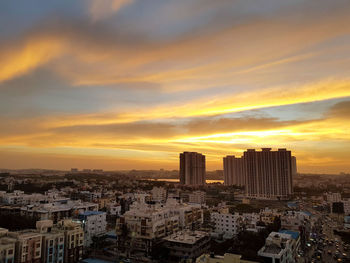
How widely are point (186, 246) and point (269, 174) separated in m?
30.0

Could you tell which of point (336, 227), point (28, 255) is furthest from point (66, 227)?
point (336, 227)

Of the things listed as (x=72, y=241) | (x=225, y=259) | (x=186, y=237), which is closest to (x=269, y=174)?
(x=186, y=237)

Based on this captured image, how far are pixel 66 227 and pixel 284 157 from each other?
33.1 meters

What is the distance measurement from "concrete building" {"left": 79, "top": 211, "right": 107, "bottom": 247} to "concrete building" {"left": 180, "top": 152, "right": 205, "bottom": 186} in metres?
33.9

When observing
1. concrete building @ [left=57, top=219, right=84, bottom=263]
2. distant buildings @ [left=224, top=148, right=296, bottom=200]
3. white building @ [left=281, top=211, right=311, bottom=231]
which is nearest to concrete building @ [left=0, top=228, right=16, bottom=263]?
concrete building @ [left=57, top=219, right=84, bottom=263]

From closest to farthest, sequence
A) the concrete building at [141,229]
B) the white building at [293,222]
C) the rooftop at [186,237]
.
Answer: the rooftop at [186,237]
the concrete building at [141,229]
the white building at [293,222]

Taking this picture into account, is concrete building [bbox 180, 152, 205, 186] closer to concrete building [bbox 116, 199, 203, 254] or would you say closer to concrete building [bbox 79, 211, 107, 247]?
concrete building [bbox 79, 211, 107, 247]

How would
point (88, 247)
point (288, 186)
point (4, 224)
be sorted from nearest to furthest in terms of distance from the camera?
1. point (88, 247)
2. point (4, 224)
3. point (288, 186)

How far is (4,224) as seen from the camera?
A: 1502cm

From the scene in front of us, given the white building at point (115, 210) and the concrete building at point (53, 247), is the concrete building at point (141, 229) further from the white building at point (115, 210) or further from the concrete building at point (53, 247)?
the white building at point (115, 210)

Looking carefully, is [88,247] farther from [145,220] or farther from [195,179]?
[195,179]

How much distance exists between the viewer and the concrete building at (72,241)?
10.6 m

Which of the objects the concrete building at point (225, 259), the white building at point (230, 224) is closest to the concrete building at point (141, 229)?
the white building at point (230, 224)

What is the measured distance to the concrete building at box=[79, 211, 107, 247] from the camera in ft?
48.9
